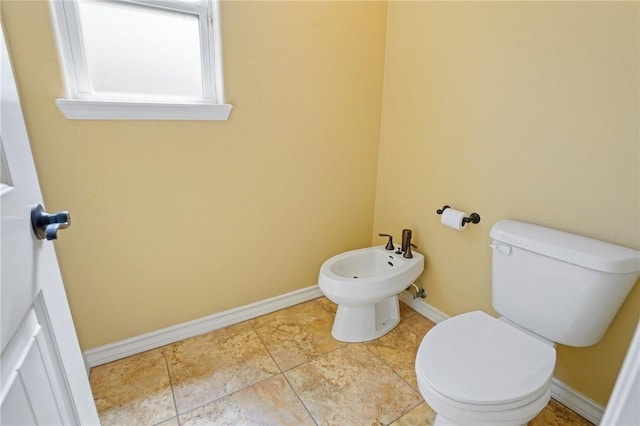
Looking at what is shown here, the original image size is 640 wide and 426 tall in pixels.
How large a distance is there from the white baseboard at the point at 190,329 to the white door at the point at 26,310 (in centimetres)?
98

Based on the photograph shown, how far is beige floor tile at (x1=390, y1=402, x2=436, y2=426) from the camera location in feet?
4.32

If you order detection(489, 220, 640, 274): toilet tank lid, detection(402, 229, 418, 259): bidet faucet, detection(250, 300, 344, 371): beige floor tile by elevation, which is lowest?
detection(250, 300, 344, 371): beige floor tile

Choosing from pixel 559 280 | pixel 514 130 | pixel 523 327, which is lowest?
pixel 523 327

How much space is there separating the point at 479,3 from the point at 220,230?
161 cm

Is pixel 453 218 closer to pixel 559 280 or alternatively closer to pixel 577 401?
pixel 559 280

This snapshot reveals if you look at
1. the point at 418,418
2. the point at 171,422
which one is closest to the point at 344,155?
the point at 418,418

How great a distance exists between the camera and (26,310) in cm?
57

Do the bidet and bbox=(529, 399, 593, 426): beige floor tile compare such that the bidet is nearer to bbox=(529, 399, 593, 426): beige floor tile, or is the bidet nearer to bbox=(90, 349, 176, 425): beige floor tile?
bbox=(529, 399, 593, 426): beige floor tile

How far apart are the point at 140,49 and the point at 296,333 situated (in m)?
1.56

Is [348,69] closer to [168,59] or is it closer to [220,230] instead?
[168,59]

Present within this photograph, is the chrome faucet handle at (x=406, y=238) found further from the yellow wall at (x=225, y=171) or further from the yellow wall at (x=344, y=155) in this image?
the yellow wall at (x=225, y=171)

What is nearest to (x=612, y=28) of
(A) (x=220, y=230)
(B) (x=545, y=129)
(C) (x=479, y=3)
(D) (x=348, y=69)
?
(B) (x=545, y=129)

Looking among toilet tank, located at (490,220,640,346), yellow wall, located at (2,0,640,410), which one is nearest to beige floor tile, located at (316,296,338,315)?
yellow wall, located at (2,0,640,410)

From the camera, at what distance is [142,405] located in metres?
1.38
